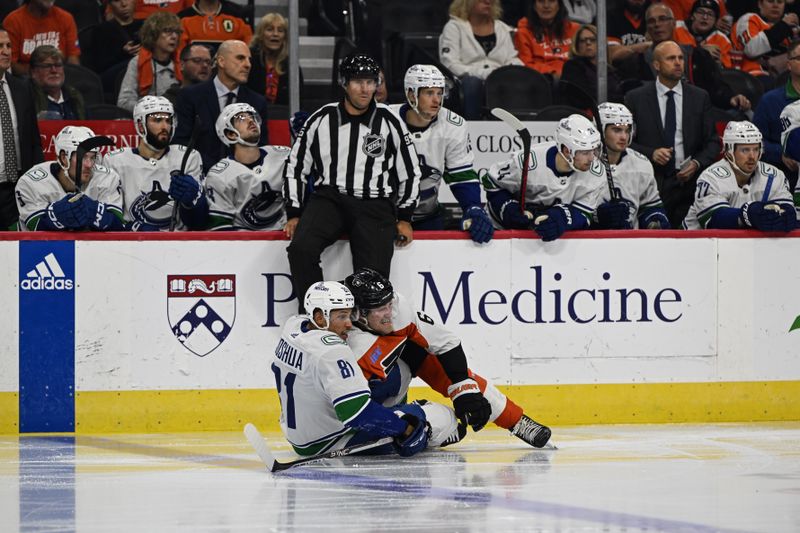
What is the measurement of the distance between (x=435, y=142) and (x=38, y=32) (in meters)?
3.16

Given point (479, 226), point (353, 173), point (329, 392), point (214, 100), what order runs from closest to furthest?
point (329, 392) < point (353, 173) < point (479, 226) < point (214, 100)

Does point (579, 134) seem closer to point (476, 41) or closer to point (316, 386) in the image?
point (476, 41)

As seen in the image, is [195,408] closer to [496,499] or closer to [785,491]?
[496,499]

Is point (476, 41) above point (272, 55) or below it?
above

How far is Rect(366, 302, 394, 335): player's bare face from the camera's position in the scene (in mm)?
6520

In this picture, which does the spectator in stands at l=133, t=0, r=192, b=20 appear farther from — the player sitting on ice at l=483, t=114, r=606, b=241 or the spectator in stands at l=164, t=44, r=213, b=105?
the player sitting on ice at l=483, t=114, r=606, b=241

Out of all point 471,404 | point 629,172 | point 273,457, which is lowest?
point 273,457

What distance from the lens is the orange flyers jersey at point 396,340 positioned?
21.7 feet

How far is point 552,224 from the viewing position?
7871mm

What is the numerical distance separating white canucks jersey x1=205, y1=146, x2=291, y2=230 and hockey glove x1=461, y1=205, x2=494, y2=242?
43.6 inches

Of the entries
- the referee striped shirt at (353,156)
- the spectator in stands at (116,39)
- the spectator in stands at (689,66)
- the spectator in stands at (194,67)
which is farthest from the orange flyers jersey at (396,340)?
the spectator in stands at (689,66)

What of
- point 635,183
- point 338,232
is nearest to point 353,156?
point 338,232

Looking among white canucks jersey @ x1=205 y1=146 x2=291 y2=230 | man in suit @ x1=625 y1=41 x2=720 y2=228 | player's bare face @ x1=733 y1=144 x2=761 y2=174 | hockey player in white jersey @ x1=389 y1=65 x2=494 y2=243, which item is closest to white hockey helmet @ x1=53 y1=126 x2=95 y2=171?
white canucks jersey @ x1=205 y1=146 x2=291 y2=230

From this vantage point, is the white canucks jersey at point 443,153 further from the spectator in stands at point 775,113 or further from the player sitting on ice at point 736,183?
the spectator in stands at point 775,113
